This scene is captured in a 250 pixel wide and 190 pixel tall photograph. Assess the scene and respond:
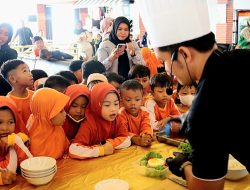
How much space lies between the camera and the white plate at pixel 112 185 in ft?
4.74

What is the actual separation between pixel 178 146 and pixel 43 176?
0.82m

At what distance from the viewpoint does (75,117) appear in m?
2.09

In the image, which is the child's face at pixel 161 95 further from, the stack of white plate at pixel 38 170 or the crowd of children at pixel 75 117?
the stack of white plate at pixel 38 170

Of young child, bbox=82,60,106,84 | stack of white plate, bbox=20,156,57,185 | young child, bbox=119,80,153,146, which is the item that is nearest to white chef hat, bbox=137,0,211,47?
stack of white plate, bbox=20,156,57,185

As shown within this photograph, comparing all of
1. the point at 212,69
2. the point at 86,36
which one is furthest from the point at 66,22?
the point at 212,69

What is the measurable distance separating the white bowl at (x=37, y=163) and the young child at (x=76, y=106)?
0.48 metres

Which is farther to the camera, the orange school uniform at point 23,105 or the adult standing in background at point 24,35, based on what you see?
the adult standing in background at point 24,35

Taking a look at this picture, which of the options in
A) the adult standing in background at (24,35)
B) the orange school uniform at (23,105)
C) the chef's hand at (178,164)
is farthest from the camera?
the adult standing in background at (24,35)

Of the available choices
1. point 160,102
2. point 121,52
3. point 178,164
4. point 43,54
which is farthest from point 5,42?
point 43,54

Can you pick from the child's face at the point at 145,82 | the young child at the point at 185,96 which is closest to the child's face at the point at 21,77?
the child's face at the point at 145,82

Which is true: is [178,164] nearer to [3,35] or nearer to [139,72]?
[139,72]

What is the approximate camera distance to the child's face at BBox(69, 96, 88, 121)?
207 cm

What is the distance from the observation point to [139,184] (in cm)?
152

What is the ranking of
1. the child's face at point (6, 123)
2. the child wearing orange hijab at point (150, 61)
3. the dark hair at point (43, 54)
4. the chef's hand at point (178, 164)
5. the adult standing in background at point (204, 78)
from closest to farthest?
the adult standing in background at point (204, 78), the chef's hand at point (178, 164), the child's face at point (6, 123), the child wearing orange hijab at point (150, 61), the dark hair at point (43, 54)
